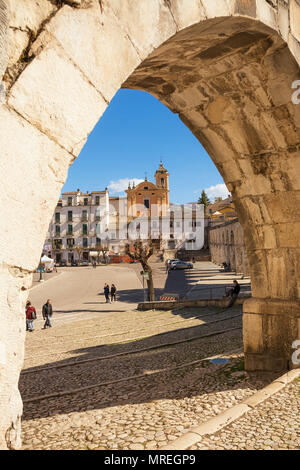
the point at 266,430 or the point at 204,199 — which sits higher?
the point at 204,199

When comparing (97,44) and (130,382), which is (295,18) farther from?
(130,382)

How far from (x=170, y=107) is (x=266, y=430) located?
11.6 feet

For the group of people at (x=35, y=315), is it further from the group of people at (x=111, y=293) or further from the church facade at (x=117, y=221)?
the church facade at (x=117, y=221)

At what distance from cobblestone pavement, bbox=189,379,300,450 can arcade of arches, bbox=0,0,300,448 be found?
1415 mm

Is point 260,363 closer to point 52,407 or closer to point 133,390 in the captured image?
point 133,390

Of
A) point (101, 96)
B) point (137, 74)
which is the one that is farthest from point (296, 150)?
point (101, 96)

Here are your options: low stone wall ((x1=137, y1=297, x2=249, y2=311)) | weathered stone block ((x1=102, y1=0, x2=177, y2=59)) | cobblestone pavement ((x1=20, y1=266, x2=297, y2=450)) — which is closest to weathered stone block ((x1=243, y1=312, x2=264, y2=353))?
cobblestone pavement ((x1=20, y1=266, x2=297, y2=450))

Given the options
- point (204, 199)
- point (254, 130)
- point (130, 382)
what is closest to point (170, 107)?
point (254, 130)

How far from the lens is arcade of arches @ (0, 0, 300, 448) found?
56.2 inches

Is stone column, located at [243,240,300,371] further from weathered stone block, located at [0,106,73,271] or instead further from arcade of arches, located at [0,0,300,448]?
weathered stone block, located at [0,106,73,271]

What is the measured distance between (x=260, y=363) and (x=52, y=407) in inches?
114

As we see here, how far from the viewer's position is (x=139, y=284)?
26000 millimetres

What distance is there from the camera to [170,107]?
437 centimetres

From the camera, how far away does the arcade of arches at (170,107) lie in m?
1.43
